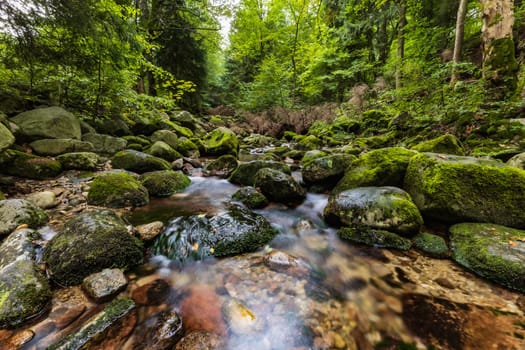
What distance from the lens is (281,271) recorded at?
222 centimetres

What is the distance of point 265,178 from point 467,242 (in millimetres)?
2838

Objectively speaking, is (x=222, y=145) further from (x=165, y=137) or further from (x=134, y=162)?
(x=134, y=162)

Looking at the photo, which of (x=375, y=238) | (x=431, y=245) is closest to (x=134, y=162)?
(x=375, y=238)

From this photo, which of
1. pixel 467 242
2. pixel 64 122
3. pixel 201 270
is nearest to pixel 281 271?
pixel 201 270

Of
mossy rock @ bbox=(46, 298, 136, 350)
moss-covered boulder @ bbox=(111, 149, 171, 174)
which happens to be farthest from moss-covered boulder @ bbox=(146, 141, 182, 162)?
mossy rock @ bbox=(46, 298, 136, 350)

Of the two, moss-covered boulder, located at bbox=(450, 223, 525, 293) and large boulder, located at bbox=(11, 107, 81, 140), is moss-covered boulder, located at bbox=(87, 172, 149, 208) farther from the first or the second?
moss-covered boulder, located at bbox=(450, 223, 525, 293)

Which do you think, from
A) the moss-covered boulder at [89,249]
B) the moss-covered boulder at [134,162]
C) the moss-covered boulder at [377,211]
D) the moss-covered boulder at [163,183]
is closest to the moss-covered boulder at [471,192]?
the moss-covered boulder at [377,211]

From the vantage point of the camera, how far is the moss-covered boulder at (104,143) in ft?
18.8

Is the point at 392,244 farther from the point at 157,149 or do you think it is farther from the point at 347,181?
the point at 157,149

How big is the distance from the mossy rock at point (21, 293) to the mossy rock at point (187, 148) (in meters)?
5.87

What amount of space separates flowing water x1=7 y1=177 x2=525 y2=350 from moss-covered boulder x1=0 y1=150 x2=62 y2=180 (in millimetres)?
3466

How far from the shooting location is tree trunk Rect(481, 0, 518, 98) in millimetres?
4621


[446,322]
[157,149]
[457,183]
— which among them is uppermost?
[157,149]

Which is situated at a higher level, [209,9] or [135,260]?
[209,9]
